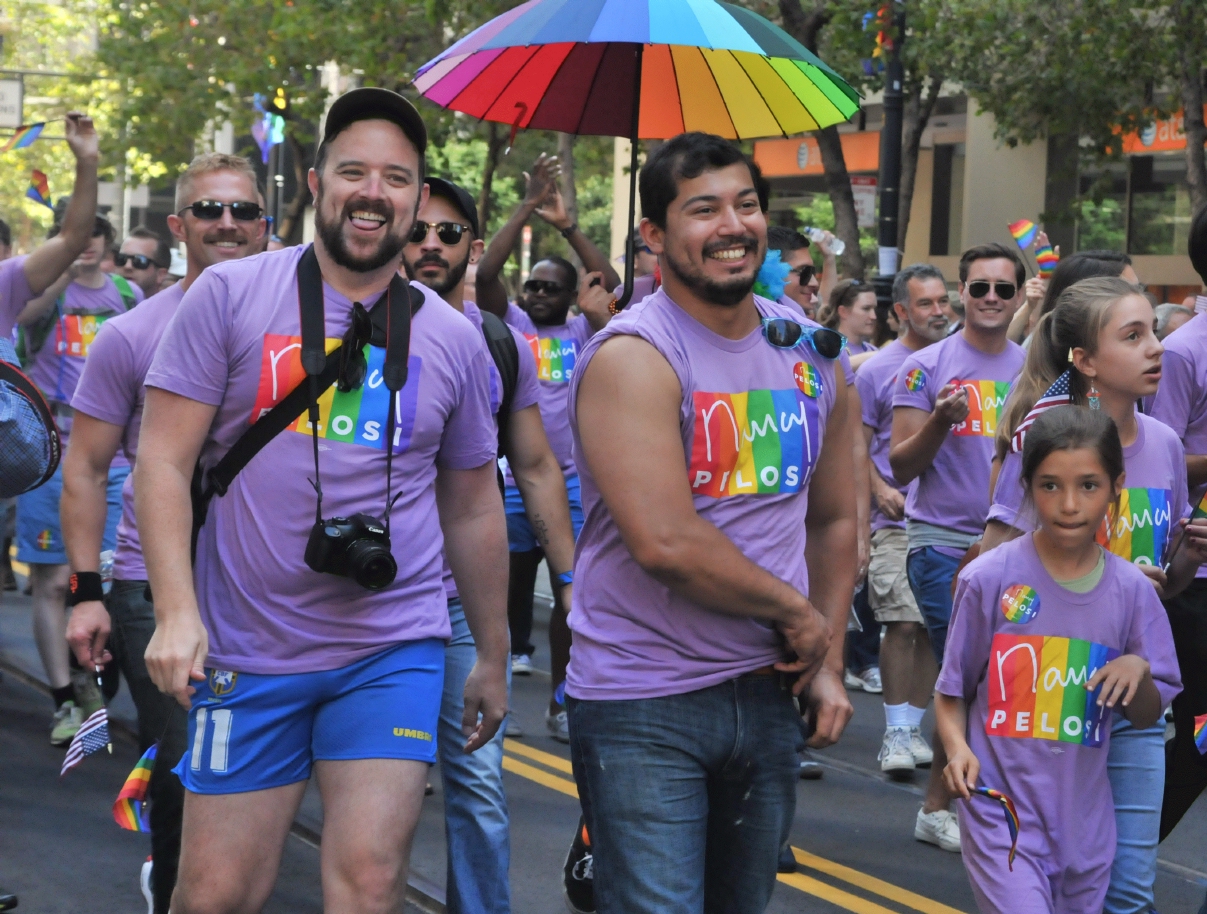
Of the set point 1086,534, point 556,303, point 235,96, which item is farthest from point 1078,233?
point 1086,534

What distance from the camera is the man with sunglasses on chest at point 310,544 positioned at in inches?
137

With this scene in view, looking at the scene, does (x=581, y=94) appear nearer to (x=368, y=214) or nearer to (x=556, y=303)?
(x=368, y=214)

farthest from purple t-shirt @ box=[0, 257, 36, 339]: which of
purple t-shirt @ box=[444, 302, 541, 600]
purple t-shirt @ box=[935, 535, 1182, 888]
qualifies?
purple t-shirt @ box=[935, 535, 1182, 888]

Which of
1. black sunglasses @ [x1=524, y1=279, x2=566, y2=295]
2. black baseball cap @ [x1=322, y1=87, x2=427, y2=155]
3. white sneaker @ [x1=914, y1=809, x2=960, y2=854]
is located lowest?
white sneaker @ [x1=914, y1=809, x2=960, y2=854]

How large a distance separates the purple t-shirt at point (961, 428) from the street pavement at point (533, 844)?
1.22 meters

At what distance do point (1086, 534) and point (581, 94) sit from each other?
84.2 inches

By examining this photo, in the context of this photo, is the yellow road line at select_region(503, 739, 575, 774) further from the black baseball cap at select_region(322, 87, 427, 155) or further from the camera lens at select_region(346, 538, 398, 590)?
the black baseball cap at select_region(322, 87, 427, 155)

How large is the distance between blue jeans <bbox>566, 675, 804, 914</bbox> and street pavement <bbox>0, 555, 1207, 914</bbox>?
220 cm

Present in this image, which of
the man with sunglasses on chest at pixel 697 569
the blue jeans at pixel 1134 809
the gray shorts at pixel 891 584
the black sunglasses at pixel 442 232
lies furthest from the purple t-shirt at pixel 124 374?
the gray shorts at pixel 891 584

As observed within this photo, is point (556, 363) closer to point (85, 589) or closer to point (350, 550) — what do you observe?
point (85, 589)

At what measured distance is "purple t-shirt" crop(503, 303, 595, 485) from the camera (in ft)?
27.6

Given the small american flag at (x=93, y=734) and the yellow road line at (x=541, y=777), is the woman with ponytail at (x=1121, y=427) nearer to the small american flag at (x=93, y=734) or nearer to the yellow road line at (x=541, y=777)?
the small american flag at (x=93, y=734)

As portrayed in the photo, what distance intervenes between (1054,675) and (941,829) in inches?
92.2

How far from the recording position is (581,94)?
5.32 metres
